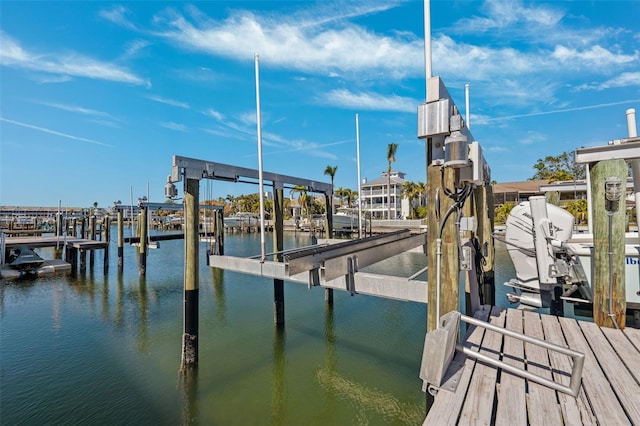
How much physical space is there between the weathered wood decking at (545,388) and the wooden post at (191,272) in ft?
17.9

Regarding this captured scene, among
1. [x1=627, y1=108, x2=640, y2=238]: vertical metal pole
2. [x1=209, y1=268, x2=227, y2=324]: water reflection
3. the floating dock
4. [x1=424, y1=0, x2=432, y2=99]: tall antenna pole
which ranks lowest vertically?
[x1=209, y1=268, x2=227, y2=324]: water reflection

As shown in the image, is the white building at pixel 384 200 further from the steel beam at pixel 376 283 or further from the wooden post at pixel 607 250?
the wooden post at pixel 607 250

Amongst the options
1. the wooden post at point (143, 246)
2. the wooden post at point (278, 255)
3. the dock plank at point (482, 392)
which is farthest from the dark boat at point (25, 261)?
the dock plank at point (482, 392)

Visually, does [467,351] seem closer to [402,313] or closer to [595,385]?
[595,385]

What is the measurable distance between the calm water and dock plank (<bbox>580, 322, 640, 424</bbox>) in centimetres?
304

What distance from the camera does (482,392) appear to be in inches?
101

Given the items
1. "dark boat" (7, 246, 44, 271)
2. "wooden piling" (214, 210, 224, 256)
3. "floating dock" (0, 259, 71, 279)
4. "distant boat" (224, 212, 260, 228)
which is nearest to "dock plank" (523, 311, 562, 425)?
"wooden piling" (214, 210, 224, 256)

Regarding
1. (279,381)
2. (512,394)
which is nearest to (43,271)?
(279,381)

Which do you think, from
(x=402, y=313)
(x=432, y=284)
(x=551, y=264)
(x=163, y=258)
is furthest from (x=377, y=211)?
(x=432, y=284)

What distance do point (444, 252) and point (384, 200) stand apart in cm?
5265

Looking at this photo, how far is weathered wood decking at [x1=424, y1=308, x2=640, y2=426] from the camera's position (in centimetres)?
228

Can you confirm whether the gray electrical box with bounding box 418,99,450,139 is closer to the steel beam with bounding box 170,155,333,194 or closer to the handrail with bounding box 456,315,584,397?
the handrail with bounding box 456,315,584,397

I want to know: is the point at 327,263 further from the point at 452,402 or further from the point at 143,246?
the point at 143,246

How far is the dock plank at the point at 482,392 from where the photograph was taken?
7.49ft
